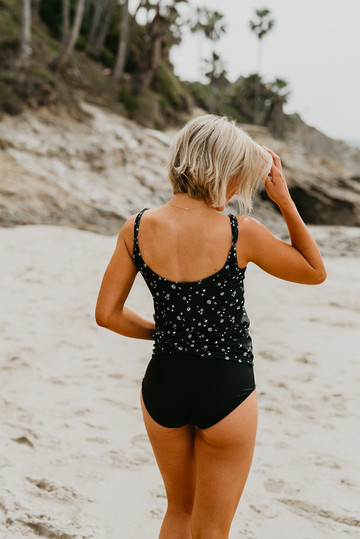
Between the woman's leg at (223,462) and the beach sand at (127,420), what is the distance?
1105 mm

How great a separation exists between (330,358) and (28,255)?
5400 mm

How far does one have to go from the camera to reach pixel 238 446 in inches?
66.7

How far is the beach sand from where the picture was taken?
9.24 feet

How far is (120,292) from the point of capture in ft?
6.17

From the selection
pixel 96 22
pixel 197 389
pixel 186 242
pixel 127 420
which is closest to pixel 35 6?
pixel 96 22

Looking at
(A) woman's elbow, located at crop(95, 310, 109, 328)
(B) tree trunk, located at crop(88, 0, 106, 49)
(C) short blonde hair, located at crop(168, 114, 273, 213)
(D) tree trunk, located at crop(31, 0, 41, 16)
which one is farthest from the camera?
(B) tree trunk, located at crop(88, 0, 106, 49)

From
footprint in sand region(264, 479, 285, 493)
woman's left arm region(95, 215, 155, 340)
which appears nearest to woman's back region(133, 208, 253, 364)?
woman's left arm region(95, 215, 155, 340)

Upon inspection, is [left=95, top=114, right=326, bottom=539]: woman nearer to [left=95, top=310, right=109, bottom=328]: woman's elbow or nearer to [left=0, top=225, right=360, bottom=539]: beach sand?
[left=95, top=310, right=109, bottom=328]: woman's elbow

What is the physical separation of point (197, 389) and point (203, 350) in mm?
130

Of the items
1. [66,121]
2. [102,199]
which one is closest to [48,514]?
[102,199]

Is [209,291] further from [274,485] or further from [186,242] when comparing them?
[274,485]

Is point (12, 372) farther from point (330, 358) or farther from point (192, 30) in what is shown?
point (192, 30)

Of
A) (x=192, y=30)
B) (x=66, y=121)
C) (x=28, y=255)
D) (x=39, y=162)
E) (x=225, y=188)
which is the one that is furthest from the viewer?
(x=192, y=30)

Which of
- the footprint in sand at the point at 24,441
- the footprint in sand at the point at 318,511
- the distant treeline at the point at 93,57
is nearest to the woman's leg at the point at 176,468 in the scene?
the footprint in sand at the point at 318,511
